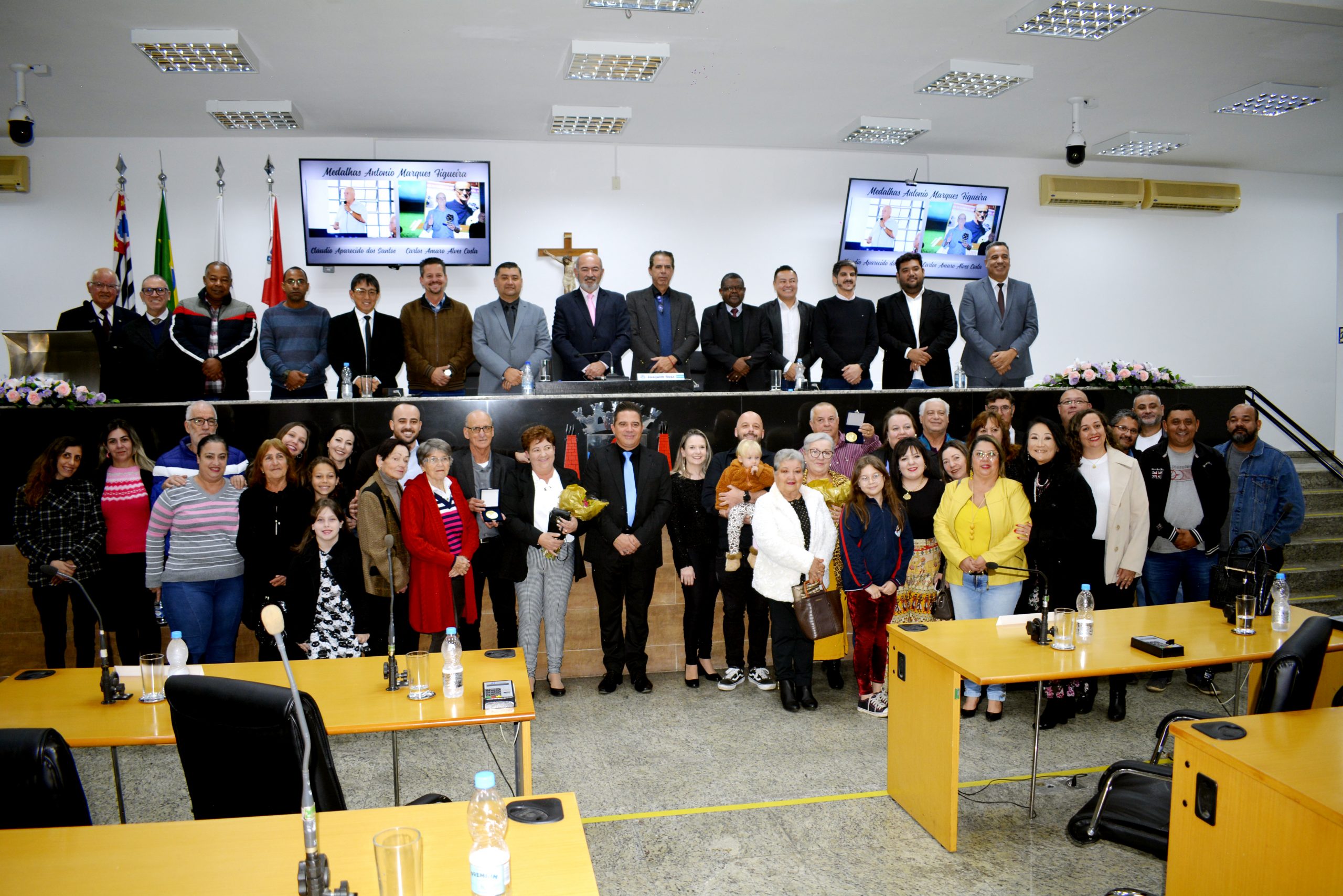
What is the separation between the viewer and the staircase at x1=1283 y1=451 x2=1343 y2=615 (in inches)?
287

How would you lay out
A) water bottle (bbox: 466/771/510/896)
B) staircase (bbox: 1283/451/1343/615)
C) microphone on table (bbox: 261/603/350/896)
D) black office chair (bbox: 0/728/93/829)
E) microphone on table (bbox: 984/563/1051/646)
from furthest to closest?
staircase (bbox: 1283/451/1343/615) < microphone on table (bbox: 984/563/1051/646) < black office chair (bbox: 0/728/93/829) < water bottle (bbox: 466/771/510/896) < microphone on table (bbox: 261/603/350/896)

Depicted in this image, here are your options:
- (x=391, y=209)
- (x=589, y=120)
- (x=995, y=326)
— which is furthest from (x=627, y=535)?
(x=391, y=209)

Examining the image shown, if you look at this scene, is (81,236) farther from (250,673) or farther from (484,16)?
(250,673)

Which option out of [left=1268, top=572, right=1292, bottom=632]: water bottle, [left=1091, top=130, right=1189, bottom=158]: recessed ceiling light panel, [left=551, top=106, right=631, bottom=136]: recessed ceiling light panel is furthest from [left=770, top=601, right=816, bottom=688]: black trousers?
[left=1091, top=130, right=1189, bottom=158]: recessed ceiling light panel

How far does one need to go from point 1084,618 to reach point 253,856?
3.33m

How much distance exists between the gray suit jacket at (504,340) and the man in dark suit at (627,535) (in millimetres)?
1655

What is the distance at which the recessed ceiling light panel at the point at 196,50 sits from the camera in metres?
5.92

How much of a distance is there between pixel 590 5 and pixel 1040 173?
652 centimetres

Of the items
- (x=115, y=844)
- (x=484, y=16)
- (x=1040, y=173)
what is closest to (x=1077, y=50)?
(x=1040, y=173)

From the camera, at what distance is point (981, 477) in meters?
4.79

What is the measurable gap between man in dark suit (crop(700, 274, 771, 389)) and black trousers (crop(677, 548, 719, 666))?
205 centimetres

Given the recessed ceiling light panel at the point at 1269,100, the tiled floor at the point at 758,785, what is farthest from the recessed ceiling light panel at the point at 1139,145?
the tiled floor at the point at 758,785

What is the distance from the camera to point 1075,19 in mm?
5965

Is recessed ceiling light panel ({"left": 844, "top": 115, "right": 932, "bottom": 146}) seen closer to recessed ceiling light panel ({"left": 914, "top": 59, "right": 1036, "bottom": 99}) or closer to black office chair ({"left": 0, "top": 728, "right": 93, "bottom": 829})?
recessed ceiling light panel ({"left": 914, "top": 59, "right": 1036, "bottom": 99})
